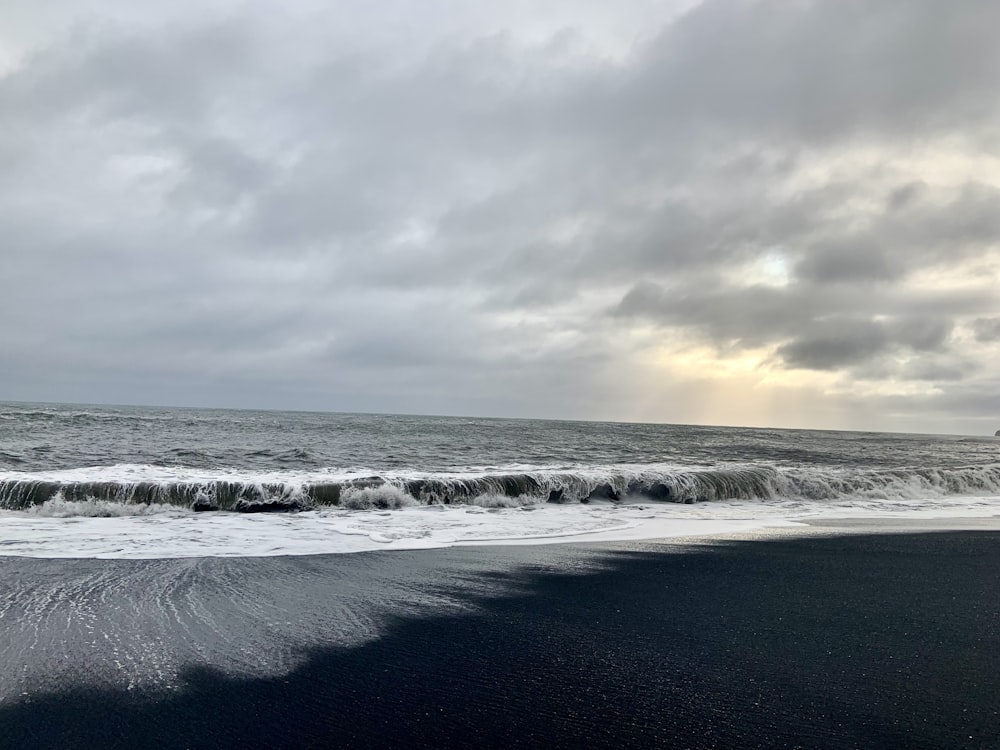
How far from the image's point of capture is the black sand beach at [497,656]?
2.69m

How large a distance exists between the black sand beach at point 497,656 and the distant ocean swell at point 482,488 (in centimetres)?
549

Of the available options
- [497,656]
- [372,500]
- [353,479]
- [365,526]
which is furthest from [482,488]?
[497,656]

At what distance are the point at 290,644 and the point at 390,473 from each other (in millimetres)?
12264

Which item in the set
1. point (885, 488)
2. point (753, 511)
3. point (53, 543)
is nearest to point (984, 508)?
point (885, 488)

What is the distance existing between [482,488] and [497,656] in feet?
33.3

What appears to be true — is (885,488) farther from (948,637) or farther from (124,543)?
(124,543)

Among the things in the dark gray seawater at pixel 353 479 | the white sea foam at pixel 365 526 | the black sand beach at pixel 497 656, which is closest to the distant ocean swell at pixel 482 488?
the dark gray seawater at pixel 353 479

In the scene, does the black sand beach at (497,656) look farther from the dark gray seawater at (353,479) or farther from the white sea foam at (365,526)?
the dark gray seawater at (353,479)

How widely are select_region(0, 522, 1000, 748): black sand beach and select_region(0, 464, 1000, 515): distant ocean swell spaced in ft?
18.0

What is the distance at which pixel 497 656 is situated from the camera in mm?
3652

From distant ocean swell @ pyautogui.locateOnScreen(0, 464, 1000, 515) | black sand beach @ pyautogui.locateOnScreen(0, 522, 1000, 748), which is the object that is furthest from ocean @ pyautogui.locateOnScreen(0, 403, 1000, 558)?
black sand beach @ pyautogui.locateOnScreen(0, 522, 1000, 748)

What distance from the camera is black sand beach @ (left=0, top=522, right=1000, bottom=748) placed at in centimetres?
269

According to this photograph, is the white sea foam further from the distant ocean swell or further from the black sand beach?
the black sand beach

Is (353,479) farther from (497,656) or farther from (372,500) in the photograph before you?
(497,656)
